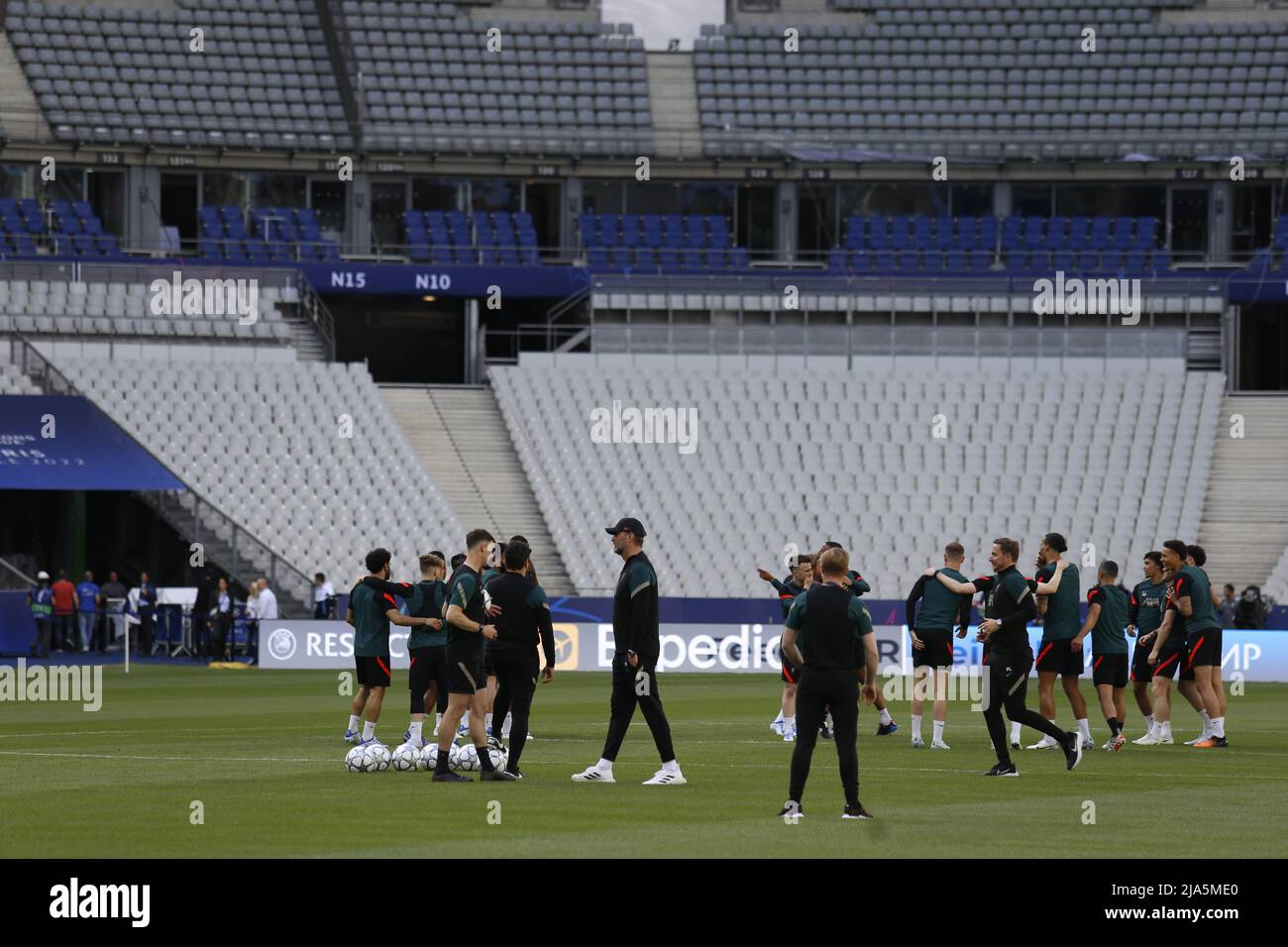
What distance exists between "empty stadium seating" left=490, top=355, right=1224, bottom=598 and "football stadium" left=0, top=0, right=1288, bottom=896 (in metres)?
0.12

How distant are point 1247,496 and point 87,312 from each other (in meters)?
28.9

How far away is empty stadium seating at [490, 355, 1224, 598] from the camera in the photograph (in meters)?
48.2

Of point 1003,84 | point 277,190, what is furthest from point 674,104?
point 277,190

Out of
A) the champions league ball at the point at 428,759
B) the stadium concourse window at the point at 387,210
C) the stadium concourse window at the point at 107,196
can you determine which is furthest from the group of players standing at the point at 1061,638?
the stadium concourse window at the point at 107,196

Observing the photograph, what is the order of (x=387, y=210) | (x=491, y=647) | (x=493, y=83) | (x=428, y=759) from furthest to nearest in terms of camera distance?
(x=493, y=83)
(x=387, y=210)
(x=428, y=759)
(x=491, y=647)

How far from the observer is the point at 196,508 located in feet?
152

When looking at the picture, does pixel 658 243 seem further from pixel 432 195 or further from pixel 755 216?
pixel 432 195

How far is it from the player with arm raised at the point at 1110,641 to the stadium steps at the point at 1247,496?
84.8 feet

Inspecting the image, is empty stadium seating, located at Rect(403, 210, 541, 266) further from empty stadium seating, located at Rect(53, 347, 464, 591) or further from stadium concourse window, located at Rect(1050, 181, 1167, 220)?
stadium concourse window, located at Rect(1050, 181, 1167, 220)

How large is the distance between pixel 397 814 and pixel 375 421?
3694cm

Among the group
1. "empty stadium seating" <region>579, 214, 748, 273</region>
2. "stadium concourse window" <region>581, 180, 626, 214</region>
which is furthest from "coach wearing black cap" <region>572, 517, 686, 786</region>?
"stadium concourse window" <region>581, 180, 626, 214</region>

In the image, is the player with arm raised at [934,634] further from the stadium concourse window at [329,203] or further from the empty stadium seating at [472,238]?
the stadium concourse window at [329,203]
